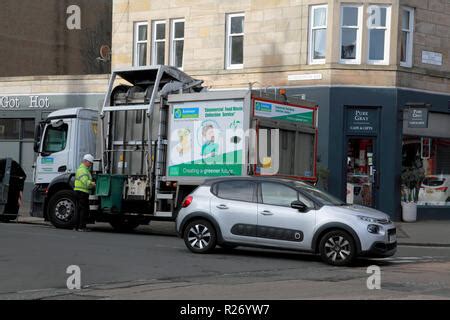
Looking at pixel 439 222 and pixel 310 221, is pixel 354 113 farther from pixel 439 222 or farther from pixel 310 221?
pixel 310 221

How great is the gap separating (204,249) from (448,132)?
14532 mm

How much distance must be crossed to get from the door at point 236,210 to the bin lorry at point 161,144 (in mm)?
2252

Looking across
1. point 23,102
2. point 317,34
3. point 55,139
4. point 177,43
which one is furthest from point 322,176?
point 23,102

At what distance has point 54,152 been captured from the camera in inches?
801

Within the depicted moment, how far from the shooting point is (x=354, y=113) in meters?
24.7

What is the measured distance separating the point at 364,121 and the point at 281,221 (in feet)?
38.5

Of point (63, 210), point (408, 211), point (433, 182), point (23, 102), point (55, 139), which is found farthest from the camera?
point (23, 102)

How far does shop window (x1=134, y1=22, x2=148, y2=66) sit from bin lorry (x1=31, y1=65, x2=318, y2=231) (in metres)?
8.55

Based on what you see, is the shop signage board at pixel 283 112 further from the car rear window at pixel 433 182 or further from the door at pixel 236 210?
the car rear window at pixel 433 182

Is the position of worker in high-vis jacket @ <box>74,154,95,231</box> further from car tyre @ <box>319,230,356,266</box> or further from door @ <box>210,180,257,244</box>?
car tyre @ <box>319,230,356,266</box>

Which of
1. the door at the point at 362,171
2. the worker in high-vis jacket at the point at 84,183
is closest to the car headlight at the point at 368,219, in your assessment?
the worker in high-vis jacket at the point at 84,183

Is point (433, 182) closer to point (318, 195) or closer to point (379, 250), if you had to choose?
point (318, 195)

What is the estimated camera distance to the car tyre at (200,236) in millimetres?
14398

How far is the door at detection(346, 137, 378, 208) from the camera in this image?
973 inches
